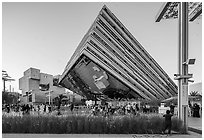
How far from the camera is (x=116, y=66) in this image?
148ft

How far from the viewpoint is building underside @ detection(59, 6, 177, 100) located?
44219mm

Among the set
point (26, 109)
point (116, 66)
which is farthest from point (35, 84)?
point (26, 109)

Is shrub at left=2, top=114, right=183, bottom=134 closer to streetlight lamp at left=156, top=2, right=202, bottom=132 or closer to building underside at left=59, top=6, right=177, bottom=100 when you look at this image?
streetlight lamp at left=156, top=2, right=202, bottom=132

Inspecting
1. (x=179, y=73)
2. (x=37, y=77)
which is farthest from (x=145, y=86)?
(x=37, y=77)

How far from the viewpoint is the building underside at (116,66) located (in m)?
44.2

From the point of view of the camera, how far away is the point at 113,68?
145 ft

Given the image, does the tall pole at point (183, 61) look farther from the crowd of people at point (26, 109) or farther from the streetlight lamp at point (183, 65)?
the crowd of people at point (26, 109)

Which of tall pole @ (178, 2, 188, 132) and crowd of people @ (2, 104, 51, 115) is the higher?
tall pole @ (178, 2, 188, 132)

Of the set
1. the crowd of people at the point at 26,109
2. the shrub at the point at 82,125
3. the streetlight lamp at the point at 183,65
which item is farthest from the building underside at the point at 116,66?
the shrub at the point at 82,125

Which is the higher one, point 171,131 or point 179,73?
point 179,73

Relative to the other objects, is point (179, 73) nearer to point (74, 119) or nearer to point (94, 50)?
point (74, 119)

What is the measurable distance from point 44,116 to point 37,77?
83.6 m

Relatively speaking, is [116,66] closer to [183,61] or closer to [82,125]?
[183,61]

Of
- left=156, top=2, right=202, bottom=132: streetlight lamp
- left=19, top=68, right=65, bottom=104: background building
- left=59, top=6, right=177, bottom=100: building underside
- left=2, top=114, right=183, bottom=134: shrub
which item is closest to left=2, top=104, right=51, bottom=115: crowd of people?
left=2, top=114, right=183, bottom=134: shrub
